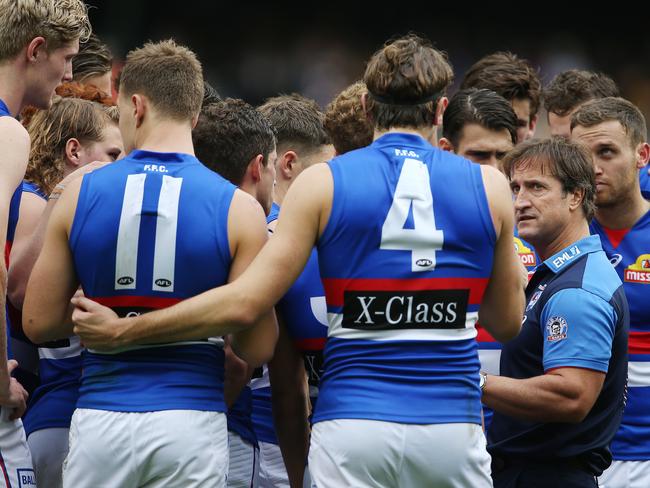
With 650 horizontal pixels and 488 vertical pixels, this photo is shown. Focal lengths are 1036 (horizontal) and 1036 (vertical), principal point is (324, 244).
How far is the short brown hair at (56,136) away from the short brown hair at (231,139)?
0.64 metres

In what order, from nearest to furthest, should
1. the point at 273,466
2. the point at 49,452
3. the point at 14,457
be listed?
1. the point at 14,457
2. the point at 49,452
3. the point at 273,466

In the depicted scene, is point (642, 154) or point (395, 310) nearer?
point (395, 310)

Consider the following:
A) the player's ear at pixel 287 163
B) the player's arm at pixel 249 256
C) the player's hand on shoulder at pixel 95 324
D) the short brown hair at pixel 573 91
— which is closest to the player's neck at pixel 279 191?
the player's ear at pixel 287 163

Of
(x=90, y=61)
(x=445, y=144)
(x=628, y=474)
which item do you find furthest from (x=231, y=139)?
(x=628, y=474)

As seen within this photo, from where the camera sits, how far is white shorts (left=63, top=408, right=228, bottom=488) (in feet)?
11.6

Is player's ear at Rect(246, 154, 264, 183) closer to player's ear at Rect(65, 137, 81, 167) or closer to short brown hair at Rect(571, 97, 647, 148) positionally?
player's ear at Rect(65, 137, 81, 167)

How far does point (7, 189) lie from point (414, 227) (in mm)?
1498

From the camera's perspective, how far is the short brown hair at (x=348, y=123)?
18.0 feet

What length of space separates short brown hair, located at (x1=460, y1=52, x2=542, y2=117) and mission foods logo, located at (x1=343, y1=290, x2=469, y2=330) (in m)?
3.27

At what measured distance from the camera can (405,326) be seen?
3529 millimetres

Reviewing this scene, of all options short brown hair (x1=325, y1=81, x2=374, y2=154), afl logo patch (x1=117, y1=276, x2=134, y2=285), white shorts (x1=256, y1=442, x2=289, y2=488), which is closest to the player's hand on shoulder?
afl logo patch (x1=117, y1=276, x2=134, y2=285)

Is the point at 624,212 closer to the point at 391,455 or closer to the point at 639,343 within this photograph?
the point at 639,343

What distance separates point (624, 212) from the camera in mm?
5645

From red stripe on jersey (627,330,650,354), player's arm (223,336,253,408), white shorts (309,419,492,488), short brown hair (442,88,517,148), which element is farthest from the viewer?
short brown hair (442,88,517,148)
